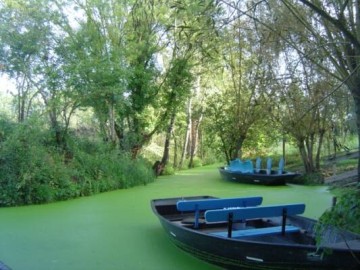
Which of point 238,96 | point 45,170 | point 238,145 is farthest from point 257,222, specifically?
point 238,145

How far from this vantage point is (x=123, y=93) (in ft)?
37.8

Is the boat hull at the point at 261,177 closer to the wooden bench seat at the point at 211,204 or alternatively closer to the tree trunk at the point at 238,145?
the tree trunk at the point at 238,145

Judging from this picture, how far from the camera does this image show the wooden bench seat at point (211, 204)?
17.8 feet

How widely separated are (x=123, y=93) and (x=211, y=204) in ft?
21.5

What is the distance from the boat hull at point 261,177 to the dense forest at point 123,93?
1.23 m

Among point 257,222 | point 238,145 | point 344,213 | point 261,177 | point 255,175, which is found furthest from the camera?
point 238,145

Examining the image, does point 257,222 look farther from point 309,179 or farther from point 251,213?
point 309,179

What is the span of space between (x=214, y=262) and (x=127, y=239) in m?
1.68

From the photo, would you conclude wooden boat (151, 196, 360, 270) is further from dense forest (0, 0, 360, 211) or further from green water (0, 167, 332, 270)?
dense forest (0, 0, 360, 211)

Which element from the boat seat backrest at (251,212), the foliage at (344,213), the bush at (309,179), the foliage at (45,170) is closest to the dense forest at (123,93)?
the foliage at (45,170)

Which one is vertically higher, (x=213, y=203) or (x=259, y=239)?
(x=213, y=203)

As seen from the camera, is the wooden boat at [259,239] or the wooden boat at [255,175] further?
the wooden boat at [255,175]

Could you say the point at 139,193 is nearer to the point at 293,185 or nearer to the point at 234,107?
the point at 293,185

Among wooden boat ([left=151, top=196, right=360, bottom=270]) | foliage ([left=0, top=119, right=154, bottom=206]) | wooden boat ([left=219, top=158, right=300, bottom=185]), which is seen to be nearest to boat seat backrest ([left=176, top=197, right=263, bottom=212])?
wooden boat ([left=151, top=196, right=360, bottom=270])
